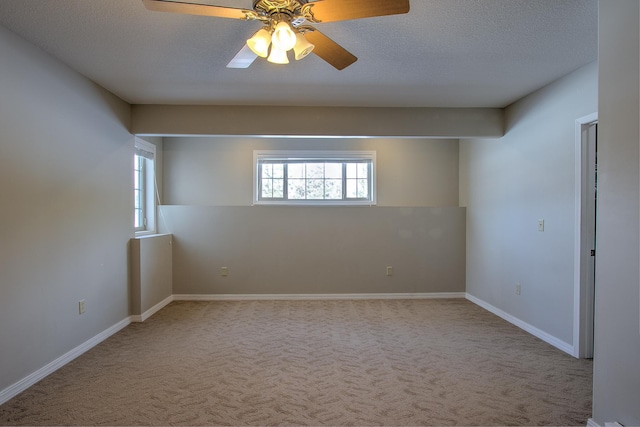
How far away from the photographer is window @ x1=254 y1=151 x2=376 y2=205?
5.19 meters

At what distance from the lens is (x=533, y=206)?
141 inches

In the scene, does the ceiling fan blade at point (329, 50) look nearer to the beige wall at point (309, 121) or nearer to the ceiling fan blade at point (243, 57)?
the ceiling fan blade at point (243, 57)

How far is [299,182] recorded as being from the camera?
17.2 feet

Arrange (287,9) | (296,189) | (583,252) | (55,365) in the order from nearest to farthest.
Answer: (287,9)
(55,365)
(583,252)
(296,189)

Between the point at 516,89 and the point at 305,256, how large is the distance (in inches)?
125

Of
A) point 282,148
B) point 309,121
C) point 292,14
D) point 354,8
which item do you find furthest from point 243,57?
point 282,148

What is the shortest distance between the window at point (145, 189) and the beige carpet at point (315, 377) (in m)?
1.44

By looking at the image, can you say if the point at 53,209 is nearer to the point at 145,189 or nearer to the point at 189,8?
the point at 145,189

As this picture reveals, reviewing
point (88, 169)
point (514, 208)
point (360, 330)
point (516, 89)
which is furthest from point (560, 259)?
point (88, 169)

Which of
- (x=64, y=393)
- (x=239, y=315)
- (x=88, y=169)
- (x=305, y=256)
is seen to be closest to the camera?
(x=64, y=393)

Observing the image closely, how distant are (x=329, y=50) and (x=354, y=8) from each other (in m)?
0.43

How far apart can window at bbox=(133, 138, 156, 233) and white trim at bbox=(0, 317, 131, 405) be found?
1397 mm

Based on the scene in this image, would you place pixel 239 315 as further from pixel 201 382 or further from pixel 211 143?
pixel 211 143

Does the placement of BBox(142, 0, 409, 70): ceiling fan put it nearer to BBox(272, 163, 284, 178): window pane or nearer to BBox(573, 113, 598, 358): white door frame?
BBox(573, 113, 598, 358): white door frame
